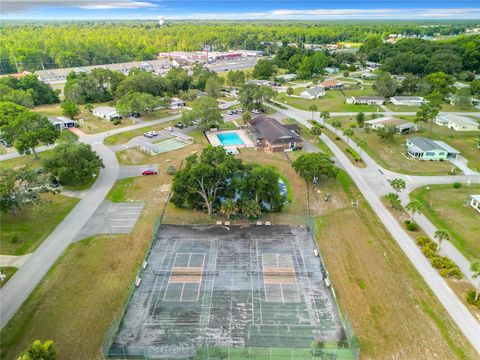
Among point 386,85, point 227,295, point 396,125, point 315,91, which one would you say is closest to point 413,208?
point 227,295

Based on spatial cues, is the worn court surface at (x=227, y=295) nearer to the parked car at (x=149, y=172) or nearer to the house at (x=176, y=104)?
the parked car at (x=149, y=172)

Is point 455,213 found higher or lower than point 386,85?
lower

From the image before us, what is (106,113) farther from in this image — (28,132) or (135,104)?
(28,132)

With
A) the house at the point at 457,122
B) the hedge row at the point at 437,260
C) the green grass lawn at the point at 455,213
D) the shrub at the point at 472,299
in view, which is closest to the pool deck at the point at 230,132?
the green grass lawn at the point at 455,213

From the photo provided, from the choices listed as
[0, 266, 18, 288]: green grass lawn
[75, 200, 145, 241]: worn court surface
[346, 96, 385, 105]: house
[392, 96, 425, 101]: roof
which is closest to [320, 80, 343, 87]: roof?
[346, 96, 385, 105]: house

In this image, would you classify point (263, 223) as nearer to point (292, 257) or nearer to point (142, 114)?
point (292, 257)

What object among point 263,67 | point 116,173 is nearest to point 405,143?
point 116,173
